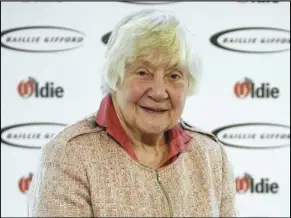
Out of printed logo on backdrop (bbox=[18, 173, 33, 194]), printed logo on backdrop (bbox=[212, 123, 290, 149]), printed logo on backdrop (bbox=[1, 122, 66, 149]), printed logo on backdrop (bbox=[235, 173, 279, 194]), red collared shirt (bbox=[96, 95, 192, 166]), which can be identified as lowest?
printed logo on backdrop (bbox=[235, 173, 279, 194])

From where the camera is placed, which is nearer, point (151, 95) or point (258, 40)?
point (151, 95)

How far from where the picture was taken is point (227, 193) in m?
1.28

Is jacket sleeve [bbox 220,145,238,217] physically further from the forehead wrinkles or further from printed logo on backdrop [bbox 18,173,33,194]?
printed logo on backdrop [bbox 18,173,33,194]

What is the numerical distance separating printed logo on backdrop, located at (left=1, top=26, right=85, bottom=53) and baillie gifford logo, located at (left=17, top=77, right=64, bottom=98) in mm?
138

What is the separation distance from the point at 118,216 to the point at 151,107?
236 millimetres

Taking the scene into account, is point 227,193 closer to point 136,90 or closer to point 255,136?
point 136,90

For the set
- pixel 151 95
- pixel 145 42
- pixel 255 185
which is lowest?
pixel 255 185

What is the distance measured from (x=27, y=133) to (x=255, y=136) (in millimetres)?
981

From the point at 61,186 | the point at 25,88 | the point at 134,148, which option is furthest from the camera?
the point at 25,88

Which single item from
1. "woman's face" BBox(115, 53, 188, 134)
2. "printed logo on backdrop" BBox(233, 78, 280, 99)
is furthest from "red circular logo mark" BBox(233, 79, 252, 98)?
"woman's face" BBox(115, 53, 188, 134)

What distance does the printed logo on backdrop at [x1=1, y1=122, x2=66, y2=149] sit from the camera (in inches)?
92.4

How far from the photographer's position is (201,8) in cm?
236

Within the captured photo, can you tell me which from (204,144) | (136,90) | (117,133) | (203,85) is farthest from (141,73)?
(203,85)

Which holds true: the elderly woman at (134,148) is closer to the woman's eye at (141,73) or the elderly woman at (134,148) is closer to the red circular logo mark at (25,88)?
the woman's eye at (141,73)
